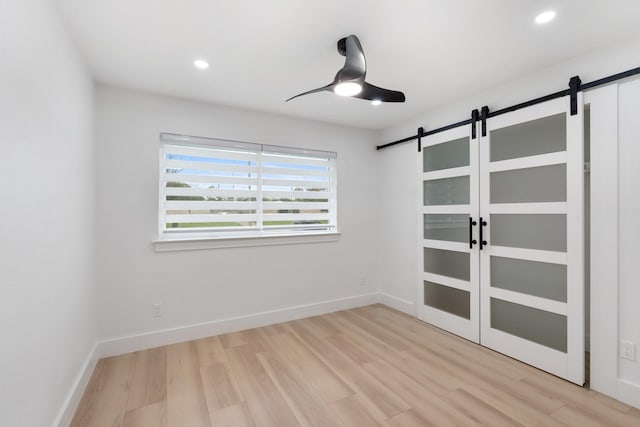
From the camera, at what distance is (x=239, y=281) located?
324 cm

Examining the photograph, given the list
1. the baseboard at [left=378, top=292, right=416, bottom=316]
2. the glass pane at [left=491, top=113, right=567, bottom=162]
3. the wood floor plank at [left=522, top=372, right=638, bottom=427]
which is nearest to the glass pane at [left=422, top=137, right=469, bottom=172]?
the glass pane at [left=491, top=113, right=567, bottom=162]

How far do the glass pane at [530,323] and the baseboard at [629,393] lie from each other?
341mm

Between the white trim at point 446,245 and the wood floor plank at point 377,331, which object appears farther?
the white trim at point 446,245

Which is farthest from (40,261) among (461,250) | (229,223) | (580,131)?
(580,131)

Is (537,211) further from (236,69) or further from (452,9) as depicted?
(236,69)

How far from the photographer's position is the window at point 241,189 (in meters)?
3.00

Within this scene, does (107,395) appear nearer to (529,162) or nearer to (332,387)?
(332,387)

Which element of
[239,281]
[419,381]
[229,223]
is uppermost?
[229,223]

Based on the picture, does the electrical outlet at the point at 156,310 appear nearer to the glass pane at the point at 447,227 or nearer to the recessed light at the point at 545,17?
the glass pane at the point at 447,227

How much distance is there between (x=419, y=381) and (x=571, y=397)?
103 cm

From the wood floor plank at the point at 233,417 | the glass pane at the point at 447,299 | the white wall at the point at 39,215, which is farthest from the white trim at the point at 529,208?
the white wall at the point at 39,215

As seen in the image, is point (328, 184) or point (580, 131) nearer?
point (580, 131)

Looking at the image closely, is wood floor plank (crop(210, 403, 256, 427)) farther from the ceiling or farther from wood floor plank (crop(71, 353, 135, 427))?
the ceiling

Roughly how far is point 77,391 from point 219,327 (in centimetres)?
127
